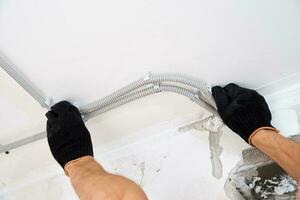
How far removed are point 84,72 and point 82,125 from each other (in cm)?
17

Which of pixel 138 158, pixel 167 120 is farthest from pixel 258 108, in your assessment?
pixel 138 158

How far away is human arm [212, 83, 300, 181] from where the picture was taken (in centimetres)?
90

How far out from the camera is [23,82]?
104cm

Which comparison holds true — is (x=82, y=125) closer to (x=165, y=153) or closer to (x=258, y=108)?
(x=165, y=153)

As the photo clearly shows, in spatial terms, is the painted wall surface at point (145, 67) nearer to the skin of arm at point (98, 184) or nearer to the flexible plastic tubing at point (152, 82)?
the flexible plastic tubing at point (152, 82)

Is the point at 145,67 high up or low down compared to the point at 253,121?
up

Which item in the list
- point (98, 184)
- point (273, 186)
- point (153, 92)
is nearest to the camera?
point (98, 184)

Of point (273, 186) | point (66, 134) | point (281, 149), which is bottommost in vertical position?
point (273, 186)

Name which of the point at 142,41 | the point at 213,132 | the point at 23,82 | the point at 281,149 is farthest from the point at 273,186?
the point at 23,82

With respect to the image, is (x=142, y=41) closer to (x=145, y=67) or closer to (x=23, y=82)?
(x=145, y=67)

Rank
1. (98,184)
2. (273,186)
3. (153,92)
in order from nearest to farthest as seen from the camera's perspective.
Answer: (98,184) < (273,186) < (153,92)

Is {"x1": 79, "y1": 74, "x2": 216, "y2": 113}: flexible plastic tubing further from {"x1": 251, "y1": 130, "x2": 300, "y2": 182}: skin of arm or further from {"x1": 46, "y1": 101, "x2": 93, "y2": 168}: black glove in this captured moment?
{"x1": 251, "y1": 130, "x2": 300, "y2": 182}: skin of arm

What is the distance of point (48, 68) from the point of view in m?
1.04

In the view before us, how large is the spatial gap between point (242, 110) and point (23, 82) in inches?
26.5
